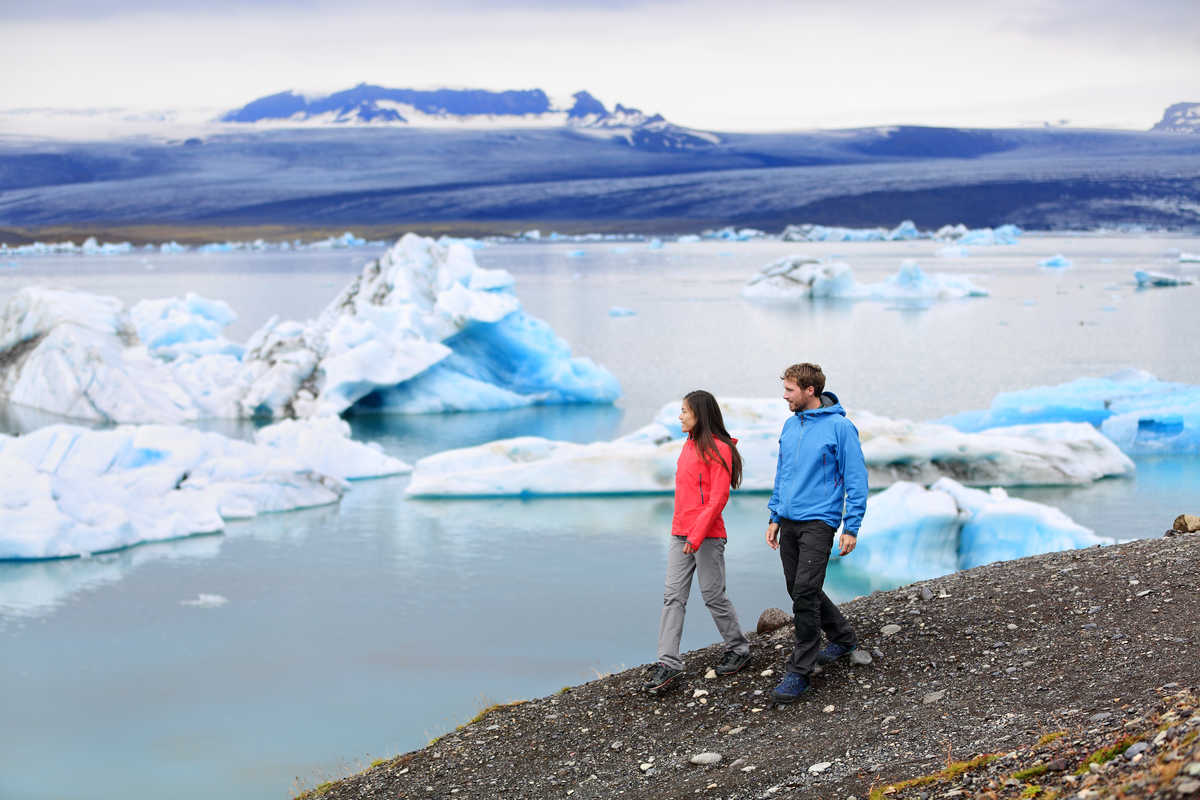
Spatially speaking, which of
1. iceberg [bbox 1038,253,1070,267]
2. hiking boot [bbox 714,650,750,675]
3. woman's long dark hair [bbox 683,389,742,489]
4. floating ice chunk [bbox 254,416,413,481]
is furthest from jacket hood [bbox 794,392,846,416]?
iceberg [bbox 1038,253,1070,267]

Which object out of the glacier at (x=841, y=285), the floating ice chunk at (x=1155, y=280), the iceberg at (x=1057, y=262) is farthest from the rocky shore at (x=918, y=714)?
the iceberg at (x=1057, y=262)

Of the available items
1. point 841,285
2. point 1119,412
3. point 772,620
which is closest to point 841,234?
point 841,285

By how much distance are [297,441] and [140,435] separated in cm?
147

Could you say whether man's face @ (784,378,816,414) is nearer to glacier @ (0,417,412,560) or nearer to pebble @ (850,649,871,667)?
pebble @ (850,649,871,667)

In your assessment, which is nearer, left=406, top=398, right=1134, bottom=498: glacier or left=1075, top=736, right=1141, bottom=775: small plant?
left=1075, top=736, right=1141, bottom=775: small plant

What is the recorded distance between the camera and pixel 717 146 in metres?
146

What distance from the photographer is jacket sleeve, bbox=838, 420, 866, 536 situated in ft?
12.3

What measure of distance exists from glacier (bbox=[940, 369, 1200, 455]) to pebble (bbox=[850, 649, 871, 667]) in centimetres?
833

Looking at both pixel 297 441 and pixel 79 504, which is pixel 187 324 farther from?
pixel 79 504

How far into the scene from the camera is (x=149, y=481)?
378 inches

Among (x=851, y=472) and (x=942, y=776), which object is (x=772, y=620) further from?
(x=942, y=776)

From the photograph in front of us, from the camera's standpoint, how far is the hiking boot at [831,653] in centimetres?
415

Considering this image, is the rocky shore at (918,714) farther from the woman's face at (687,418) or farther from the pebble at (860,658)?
the woman's face at (687,418)

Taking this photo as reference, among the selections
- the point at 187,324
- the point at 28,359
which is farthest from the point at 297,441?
the point at 187,324
